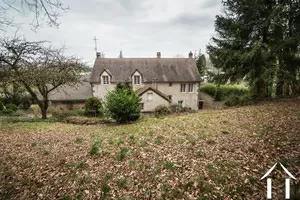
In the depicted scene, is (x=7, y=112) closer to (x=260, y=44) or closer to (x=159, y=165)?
(x=159, y=165)

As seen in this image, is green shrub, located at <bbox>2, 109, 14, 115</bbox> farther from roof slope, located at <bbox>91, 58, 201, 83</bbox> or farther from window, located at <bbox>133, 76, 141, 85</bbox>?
window, located at <bbox>133, 76, 141, 85</bbox>

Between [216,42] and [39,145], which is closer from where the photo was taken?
[39,145]

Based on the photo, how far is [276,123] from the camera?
7.97 m

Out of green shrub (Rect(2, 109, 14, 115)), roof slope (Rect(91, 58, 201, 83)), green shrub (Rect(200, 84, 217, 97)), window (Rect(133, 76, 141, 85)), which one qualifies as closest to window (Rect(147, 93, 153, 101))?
roof slope (Rect(91, 58, 201, 83))

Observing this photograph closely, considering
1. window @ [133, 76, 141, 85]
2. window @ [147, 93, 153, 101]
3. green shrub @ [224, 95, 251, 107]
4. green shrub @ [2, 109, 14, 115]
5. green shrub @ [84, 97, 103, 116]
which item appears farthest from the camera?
window @ [133, 76, 141, 85]

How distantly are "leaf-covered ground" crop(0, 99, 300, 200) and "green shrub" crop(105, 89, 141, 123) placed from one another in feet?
14.2

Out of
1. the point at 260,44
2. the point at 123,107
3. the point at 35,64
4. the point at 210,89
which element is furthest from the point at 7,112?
the point at 210,89

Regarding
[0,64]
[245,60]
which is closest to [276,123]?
[245,60]

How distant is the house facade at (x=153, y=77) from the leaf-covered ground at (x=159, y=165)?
17617 mm

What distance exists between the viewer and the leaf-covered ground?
4.28 meters

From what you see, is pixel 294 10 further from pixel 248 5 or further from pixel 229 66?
pixel 229 66

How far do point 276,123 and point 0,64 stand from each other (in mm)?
19288

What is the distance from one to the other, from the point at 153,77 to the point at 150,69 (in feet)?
5.65

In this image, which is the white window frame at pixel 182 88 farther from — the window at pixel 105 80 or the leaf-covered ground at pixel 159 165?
the leaf-covered ground at pixel 159 165
